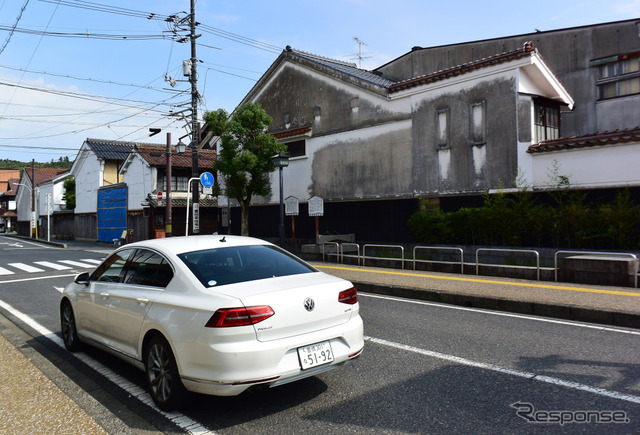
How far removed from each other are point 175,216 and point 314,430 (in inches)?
1180

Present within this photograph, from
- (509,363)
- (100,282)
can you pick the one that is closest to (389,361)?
(509,363)

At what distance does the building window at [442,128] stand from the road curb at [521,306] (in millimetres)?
7237

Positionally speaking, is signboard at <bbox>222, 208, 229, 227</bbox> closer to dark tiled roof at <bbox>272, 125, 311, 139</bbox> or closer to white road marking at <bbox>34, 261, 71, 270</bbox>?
dark tiled roof at <bbox>272, 125, 311, 139</bbox>

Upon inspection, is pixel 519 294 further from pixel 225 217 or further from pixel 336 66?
pixel 225 217

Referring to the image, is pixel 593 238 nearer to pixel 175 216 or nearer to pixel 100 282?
pixel 100 282

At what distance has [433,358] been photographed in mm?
5223

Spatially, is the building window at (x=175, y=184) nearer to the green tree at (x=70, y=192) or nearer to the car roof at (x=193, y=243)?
the green tree at (x=70, y=192)

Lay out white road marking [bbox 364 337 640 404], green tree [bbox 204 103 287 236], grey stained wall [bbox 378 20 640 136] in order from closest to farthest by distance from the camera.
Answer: white road marking [bbox 364 337 640 404]
grey stained wall [bbox 378 20 640 136]
green tree [bbox 204 103 287 236]

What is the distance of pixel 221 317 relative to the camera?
3617 mm

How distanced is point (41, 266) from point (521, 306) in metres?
17.1

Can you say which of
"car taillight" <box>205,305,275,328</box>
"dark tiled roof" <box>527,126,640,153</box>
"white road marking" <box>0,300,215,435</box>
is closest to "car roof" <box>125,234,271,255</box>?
"car taillight" <box>205,305,275,328</box>

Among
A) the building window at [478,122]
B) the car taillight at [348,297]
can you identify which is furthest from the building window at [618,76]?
the car taillight at [348,297]

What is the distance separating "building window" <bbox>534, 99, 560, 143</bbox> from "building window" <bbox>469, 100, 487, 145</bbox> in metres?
1.58

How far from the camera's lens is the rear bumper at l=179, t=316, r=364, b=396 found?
3.56m
